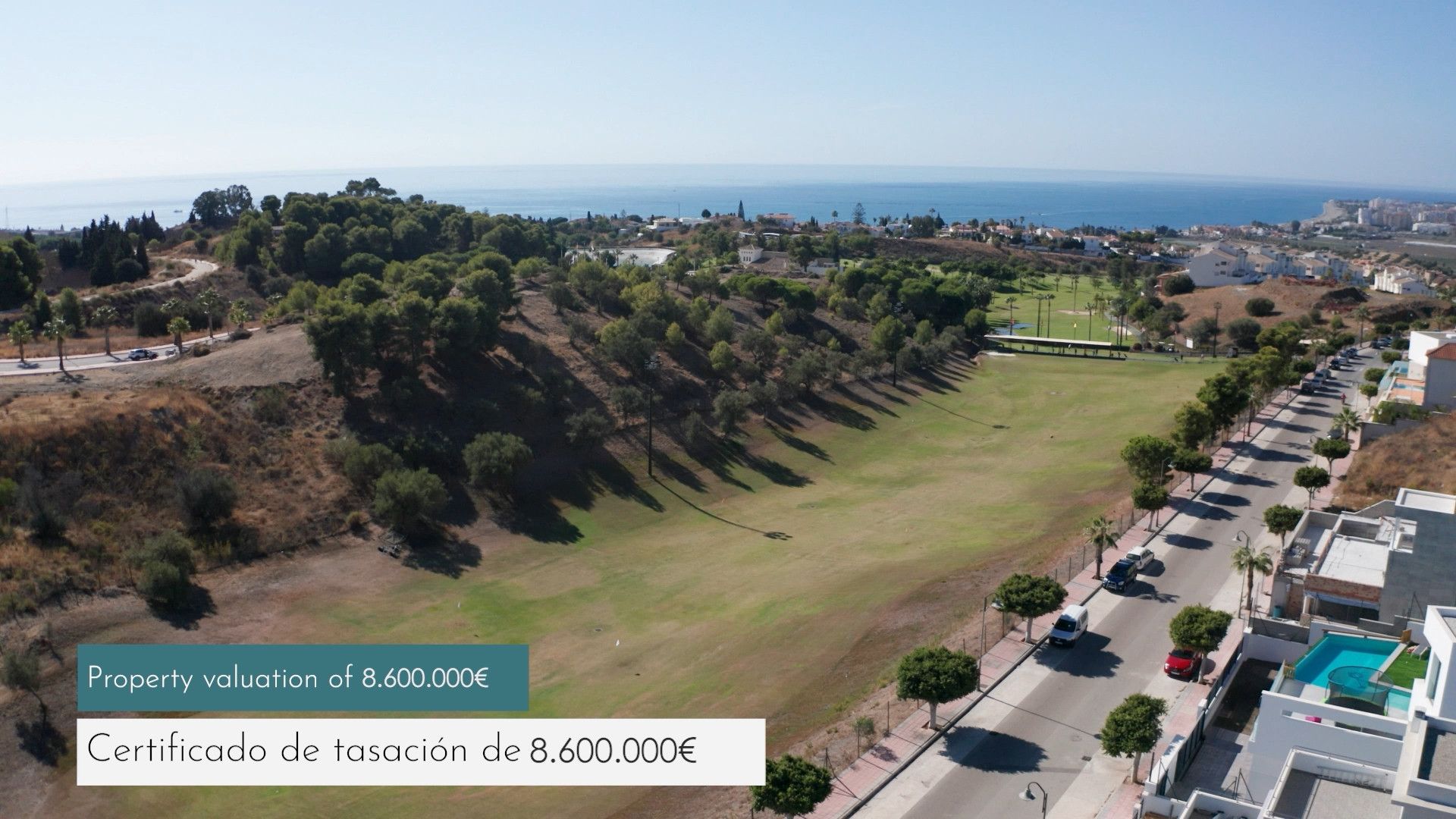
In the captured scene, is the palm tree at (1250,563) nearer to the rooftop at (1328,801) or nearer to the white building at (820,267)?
the rooftop at (1328,801)

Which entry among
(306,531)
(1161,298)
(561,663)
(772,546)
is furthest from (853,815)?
(1161,298)

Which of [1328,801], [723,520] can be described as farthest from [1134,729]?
[723,520]

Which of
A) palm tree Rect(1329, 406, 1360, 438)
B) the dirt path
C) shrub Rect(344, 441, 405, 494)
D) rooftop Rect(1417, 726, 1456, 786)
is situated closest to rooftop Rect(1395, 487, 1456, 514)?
palm tree Rect(1329, 406, 1360, 438)

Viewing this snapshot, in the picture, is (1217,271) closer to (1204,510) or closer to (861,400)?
(861,400)

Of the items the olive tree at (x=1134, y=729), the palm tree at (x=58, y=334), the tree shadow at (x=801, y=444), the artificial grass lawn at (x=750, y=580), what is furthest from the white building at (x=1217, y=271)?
the palm tree at (x=58, y=334)

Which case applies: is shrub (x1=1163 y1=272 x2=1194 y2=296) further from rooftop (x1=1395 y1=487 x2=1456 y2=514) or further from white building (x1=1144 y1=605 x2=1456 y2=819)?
white building (x1=1144 y1=605 x2=1456 y2=819)

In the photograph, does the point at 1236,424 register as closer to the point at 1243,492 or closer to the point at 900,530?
the point at 1243,492
